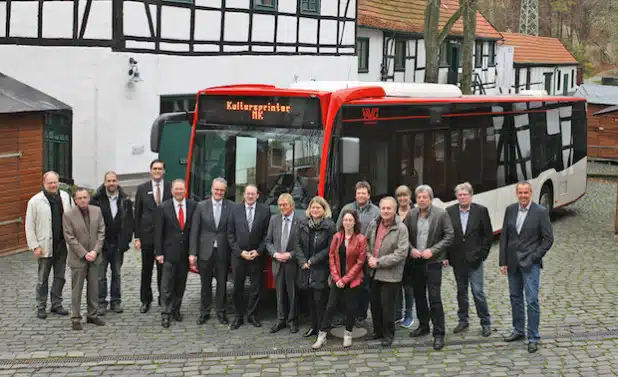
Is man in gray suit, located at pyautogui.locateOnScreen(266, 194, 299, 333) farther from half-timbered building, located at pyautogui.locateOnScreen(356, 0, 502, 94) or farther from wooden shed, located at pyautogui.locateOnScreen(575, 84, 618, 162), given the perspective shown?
wooden shed, located at pyautogui.locateOnScreen(575, 84, 618, 162)

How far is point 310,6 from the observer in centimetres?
2789

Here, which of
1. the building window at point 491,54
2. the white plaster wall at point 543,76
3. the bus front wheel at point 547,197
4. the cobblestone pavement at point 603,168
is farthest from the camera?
the white plaster wall at point 543,76

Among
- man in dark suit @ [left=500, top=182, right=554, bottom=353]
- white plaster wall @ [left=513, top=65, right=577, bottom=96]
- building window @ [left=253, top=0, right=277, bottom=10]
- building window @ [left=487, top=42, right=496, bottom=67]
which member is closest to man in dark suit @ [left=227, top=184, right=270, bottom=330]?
man in dark suit @ [left=500, top=182, right=554, bottom=353]

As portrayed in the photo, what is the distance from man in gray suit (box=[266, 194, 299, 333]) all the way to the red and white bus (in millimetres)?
739

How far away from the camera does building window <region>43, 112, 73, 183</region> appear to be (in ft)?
67.7

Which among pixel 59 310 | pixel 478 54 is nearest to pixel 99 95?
pixel 59 310

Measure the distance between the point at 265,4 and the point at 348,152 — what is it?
1490cm

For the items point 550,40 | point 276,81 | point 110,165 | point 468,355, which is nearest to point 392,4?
point 276,81

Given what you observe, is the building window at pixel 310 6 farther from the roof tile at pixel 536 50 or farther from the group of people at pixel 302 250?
the roof tile at pixel 536 50

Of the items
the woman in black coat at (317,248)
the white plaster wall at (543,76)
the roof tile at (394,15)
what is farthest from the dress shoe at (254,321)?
the white plaster wall at (543,76)

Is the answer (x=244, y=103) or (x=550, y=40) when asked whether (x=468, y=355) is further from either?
(x=550, y=40)

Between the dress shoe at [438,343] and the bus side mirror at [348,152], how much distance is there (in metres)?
2.41

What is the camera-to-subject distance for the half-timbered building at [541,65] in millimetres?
53938

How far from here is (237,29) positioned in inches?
969
